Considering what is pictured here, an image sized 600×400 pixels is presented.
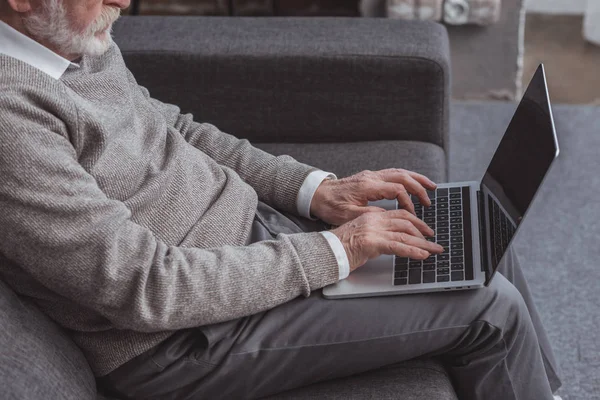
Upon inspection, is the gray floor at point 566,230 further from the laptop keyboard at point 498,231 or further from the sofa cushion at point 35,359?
the sofa cushion at point 35,359

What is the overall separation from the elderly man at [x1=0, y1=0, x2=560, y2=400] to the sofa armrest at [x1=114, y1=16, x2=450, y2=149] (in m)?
0.51

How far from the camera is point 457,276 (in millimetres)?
1249

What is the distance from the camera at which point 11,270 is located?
1.15m

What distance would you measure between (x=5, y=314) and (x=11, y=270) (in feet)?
0.27

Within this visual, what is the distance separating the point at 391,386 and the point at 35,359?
0.49 meters

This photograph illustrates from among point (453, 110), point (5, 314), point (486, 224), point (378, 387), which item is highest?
point (5, 314)

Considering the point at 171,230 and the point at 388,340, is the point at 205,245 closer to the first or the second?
the point at 171,230

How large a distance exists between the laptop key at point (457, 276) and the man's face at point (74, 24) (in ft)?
1.98

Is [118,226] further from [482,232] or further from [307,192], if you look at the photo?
[482,232]

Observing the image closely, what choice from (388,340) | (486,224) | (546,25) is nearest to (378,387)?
(388,340)

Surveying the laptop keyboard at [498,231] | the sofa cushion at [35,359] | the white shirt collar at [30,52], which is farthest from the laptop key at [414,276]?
the white shirt collar at [30,52]

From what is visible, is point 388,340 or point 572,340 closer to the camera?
point 388,340

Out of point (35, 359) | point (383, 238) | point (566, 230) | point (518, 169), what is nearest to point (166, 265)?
point (35, 359)

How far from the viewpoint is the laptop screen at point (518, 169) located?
3.91ft
